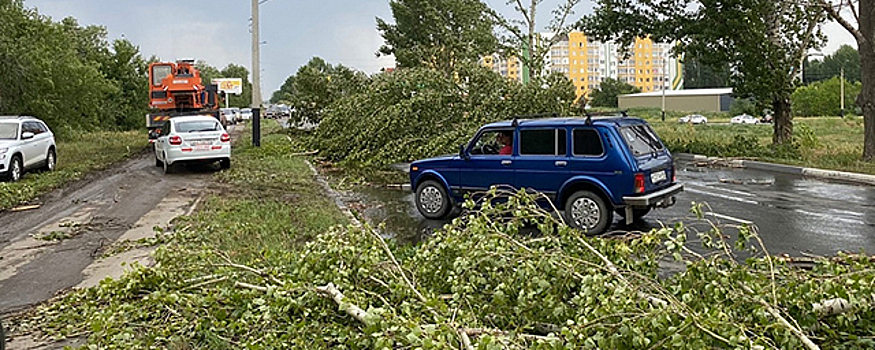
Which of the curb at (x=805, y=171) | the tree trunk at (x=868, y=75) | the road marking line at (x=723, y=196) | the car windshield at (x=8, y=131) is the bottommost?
the road marking line at (x=723, y=196)

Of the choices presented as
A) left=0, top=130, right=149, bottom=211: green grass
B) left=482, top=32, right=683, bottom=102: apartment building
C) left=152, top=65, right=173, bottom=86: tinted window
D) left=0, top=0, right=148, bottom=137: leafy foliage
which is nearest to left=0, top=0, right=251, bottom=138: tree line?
left=0, top=0, right=148, bottom=137: leafy foliage

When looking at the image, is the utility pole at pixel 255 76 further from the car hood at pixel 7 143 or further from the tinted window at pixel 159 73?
the car hood at pixel 7 143

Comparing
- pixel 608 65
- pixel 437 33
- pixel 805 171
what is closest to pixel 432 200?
pixel 805 171

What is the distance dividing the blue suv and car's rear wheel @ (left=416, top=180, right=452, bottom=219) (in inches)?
7.6

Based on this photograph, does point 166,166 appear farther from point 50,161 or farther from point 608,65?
point 608,65

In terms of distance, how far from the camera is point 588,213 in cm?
1005

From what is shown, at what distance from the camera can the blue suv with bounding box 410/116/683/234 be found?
9.79 meters

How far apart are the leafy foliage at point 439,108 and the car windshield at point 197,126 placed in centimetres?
387

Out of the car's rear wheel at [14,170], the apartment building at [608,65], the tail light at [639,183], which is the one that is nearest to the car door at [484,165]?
the tail light at [639,183]

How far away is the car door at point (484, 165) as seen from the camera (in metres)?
10.9

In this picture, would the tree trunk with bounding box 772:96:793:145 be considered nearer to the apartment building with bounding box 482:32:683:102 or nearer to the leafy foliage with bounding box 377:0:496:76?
the leafy foliage with bounding box 377:0:496:76

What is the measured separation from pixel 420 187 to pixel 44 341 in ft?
22.7

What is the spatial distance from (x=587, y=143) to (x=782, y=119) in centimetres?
1550

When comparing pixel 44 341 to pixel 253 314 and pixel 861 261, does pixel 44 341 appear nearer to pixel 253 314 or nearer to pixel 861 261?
pixel 253 314
